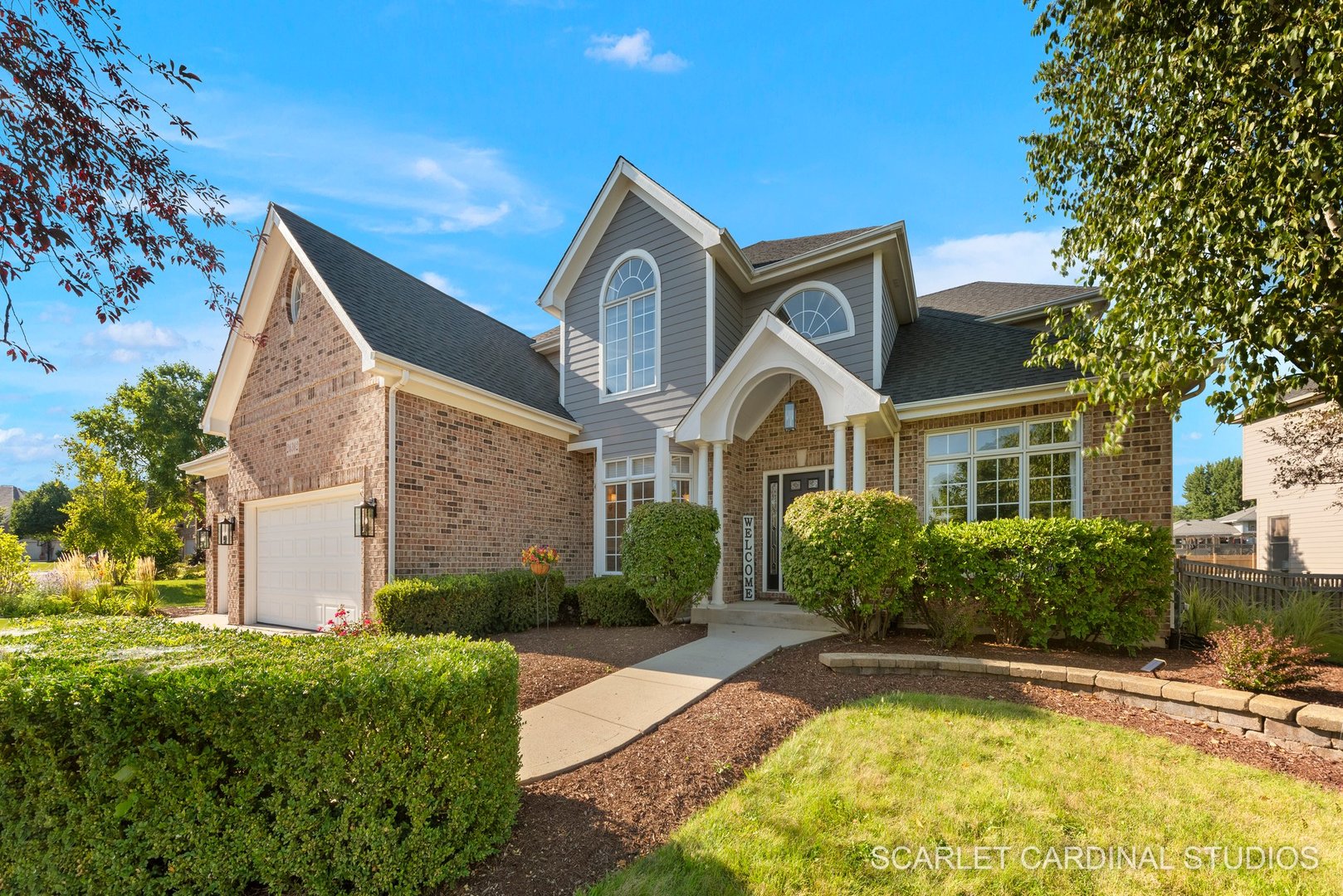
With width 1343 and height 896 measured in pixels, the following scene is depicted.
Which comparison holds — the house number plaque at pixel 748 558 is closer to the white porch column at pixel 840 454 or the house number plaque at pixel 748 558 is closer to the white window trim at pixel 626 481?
the white window trim at pixel 626 481

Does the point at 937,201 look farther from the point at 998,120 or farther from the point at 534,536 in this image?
the point at 534,536

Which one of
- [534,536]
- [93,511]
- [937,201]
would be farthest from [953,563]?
[93,511]

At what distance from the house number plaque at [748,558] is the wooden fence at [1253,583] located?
6370 millimetres

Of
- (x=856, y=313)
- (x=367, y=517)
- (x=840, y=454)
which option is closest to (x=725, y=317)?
(x=856, y=313)

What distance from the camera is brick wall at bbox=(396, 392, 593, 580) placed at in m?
8.78

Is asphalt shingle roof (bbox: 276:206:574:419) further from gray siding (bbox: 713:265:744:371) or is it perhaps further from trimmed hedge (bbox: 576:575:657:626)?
trimmed hedge (bbox: 576:575:657:626)

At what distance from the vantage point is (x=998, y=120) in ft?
24.1

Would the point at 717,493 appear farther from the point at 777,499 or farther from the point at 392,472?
the point at 392,472

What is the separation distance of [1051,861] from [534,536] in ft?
29.5

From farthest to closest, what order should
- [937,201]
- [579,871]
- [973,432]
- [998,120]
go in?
[973,432]
[937,201]
[998,120]
[579,871]

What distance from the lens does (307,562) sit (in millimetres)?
10195

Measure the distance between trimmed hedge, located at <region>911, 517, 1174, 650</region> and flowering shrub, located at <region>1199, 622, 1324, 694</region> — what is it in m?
1.37

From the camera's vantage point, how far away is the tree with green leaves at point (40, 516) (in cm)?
3903

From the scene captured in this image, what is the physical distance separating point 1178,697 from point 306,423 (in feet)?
39.7
